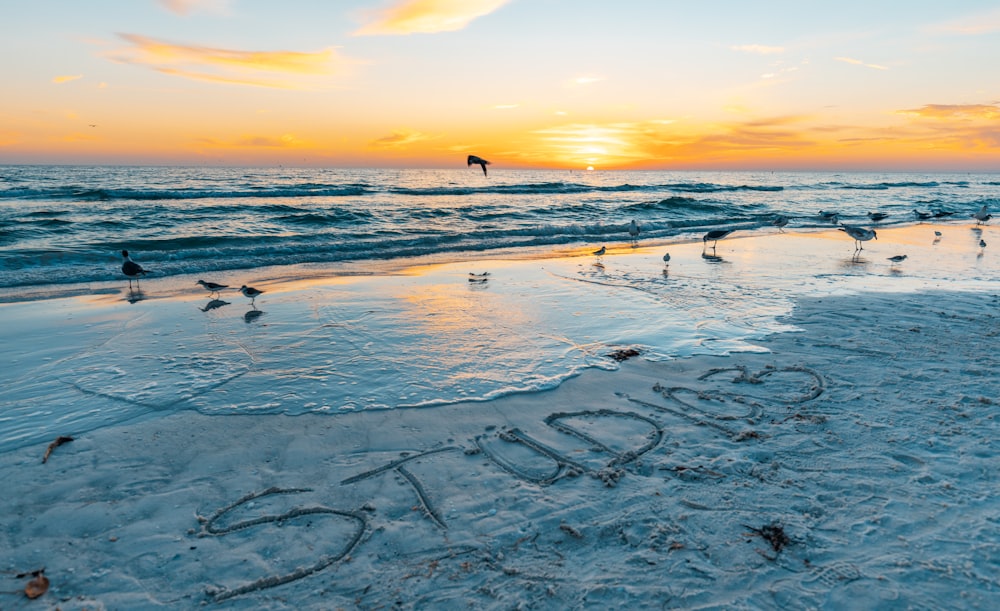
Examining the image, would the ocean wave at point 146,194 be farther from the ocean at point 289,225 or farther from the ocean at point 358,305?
the ocean at point 358,305

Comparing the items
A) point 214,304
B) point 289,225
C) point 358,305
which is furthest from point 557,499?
point 289,225

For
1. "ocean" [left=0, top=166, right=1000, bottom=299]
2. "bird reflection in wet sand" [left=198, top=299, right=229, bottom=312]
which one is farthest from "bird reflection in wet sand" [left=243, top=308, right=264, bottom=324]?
"ocean" [left=0, top=166, right=1000, bottom=299]

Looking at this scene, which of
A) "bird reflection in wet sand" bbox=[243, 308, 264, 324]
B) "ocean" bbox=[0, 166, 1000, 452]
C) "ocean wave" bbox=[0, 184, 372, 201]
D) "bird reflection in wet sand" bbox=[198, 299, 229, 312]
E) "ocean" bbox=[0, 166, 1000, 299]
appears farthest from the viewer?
"ocean wave" bbox=[0, 184, 372, 201]

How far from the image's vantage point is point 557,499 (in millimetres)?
3885

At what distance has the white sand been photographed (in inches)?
120

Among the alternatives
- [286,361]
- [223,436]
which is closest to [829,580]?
[223,436]

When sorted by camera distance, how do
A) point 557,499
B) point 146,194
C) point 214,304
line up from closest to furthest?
point 557,499 < point 214,304 < point 146,194

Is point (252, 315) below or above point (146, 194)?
below

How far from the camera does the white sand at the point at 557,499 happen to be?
305 cm

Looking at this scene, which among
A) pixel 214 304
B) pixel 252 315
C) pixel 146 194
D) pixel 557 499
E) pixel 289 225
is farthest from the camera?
pixel 146 194

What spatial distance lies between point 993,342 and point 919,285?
14.7 ft

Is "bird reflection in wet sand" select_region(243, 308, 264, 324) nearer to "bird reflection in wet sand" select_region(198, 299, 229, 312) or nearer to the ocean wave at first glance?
"bird reflection in wet sand" select_region(198, 299, 229, 312)

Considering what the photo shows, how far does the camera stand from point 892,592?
2928mm

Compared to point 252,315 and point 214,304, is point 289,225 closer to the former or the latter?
point 214,304
